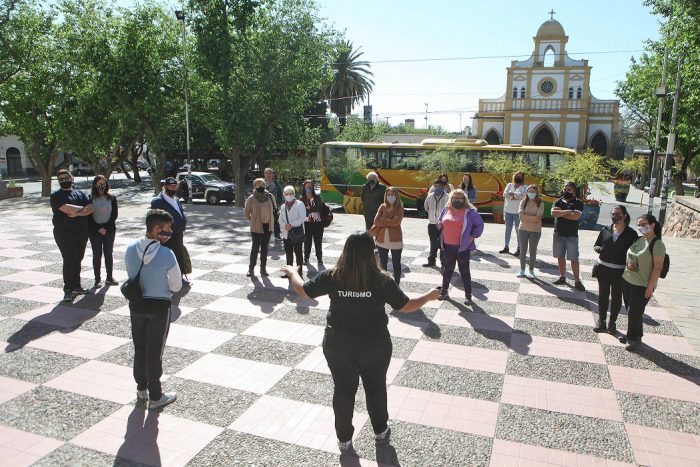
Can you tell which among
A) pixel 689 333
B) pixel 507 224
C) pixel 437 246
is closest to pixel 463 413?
pixel 689 333

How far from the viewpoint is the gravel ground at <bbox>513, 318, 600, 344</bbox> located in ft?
20.8

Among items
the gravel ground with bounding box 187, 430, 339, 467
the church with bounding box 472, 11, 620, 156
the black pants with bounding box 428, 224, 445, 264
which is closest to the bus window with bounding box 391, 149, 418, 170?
the black pants with bounding box 428, 224, 445, 264

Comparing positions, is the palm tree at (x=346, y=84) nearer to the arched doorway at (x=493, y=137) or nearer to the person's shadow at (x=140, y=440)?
the arched doorway at (x=493, y=137)

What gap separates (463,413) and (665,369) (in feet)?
8.23

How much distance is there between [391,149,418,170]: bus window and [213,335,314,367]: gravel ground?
1667cm

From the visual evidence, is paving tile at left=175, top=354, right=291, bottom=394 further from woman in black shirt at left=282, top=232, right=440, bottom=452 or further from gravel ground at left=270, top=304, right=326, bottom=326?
woman in black shirt at left=282, top=232, right=440, bottom=452

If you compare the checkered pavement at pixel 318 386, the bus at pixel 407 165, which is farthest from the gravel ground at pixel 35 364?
the bus at pixel 407 165

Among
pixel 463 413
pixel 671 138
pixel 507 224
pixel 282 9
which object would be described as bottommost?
pixel 463 413

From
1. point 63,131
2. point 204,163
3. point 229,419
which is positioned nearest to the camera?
point 229,419

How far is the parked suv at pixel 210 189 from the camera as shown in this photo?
2439 cm

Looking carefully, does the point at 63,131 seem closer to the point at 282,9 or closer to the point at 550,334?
the point at 282,9

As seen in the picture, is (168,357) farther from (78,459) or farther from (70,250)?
(70,250)

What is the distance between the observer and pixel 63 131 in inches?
898

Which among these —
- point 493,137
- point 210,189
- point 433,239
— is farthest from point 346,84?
point 433,239
